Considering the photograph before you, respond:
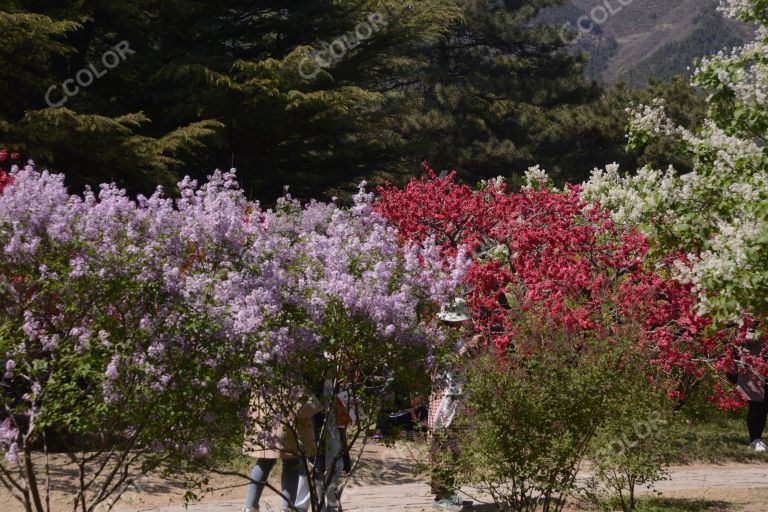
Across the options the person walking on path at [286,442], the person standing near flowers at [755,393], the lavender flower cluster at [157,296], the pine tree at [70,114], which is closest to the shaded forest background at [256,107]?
the pine tree at [70,114]

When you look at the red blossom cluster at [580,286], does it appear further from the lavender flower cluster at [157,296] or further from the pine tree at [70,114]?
the pine tree at [70,114]

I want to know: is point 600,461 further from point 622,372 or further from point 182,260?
point 182,260

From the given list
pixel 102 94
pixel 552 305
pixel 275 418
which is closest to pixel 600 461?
pixel 552 305

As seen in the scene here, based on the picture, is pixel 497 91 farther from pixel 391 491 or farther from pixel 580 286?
pixel 391 491

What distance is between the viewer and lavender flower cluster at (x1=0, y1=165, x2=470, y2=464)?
499cm

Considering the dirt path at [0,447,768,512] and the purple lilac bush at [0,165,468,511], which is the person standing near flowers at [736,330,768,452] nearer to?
the dirt path at [0,447,768,512]

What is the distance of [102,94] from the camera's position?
60.7 feet

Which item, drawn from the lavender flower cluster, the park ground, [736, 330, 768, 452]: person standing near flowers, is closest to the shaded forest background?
the lavender flower cluster

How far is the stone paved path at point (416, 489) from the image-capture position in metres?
8.29

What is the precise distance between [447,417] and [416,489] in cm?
224

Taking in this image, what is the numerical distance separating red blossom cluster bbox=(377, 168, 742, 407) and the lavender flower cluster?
258 centimetres

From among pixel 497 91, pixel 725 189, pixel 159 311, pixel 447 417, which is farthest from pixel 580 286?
pixel 497 91

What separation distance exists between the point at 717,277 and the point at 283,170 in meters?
16.9

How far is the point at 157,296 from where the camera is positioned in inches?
201
